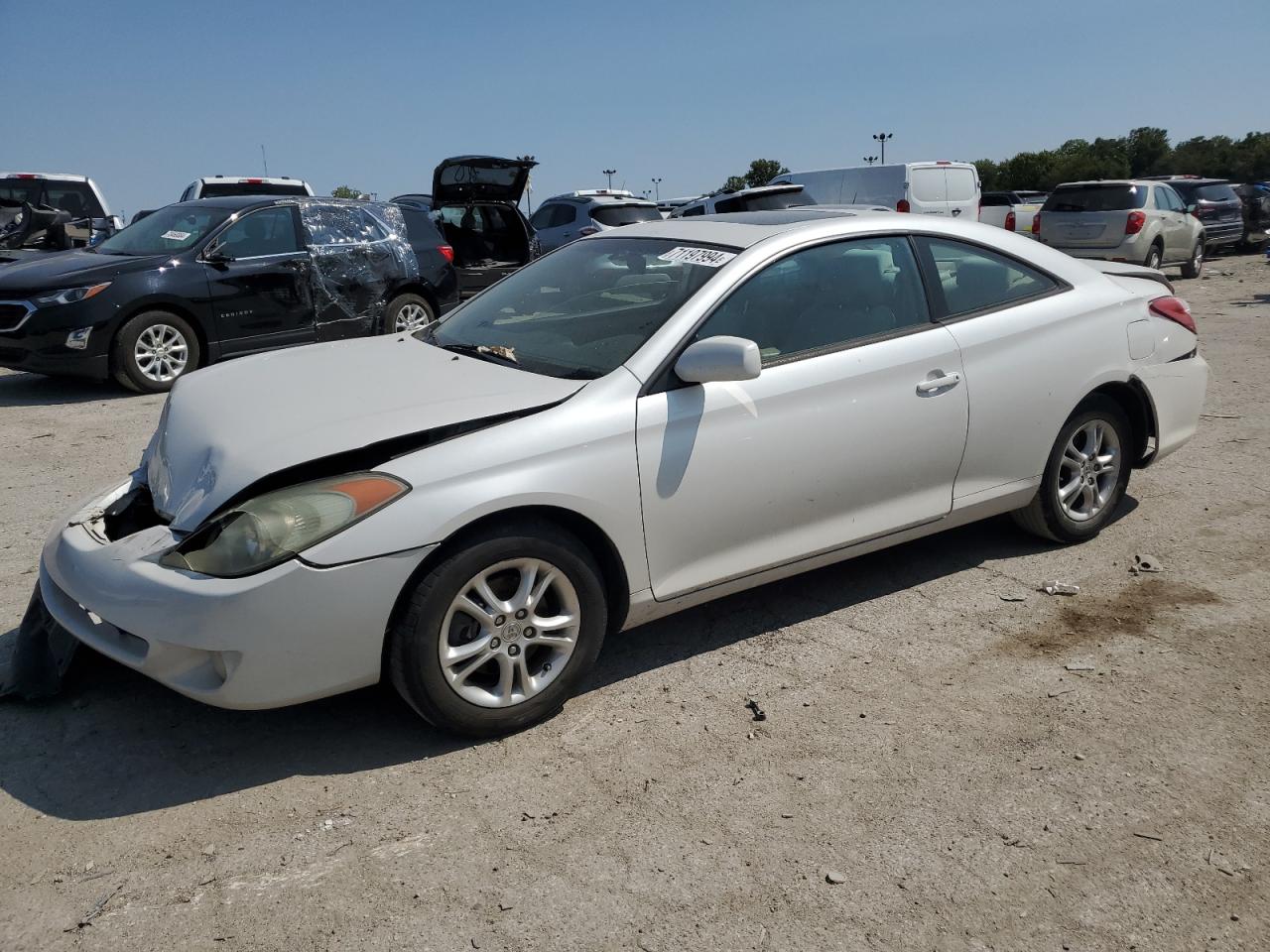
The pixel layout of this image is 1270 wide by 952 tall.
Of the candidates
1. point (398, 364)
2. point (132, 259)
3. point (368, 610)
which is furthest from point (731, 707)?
point (132, 259)

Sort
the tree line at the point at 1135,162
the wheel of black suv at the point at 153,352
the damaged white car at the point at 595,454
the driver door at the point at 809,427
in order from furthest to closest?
the tree line at the point at 1135,162 → the wheel of black suv at the point at 153,352 → the driver door at the point at 809,427 → the damaged white car at the point at 595,454

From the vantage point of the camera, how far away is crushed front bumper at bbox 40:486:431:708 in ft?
9.55

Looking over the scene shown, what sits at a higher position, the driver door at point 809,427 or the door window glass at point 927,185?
the door window glass at point 927,185

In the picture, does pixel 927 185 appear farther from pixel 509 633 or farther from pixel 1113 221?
pixel 509 633

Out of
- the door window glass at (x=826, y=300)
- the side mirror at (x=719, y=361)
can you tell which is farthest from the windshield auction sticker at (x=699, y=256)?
the side mirror at (x=719, y=361)

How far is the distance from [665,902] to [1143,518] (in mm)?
3814

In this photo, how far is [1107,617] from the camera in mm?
4234

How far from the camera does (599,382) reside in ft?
11.5

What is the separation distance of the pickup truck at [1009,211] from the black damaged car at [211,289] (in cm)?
711

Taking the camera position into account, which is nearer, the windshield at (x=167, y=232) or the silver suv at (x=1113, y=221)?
the windshield at (x=167, y=232)

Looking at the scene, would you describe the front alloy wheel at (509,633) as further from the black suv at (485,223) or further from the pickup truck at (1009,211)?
the pickup truck at (1009,211)

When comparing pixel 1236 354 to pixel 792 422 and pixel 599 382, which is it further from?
pixel 599 382

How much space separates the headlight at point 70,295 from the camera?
27.7 ft

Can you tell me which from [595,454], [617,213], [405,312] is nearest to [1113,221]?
[617,213]
